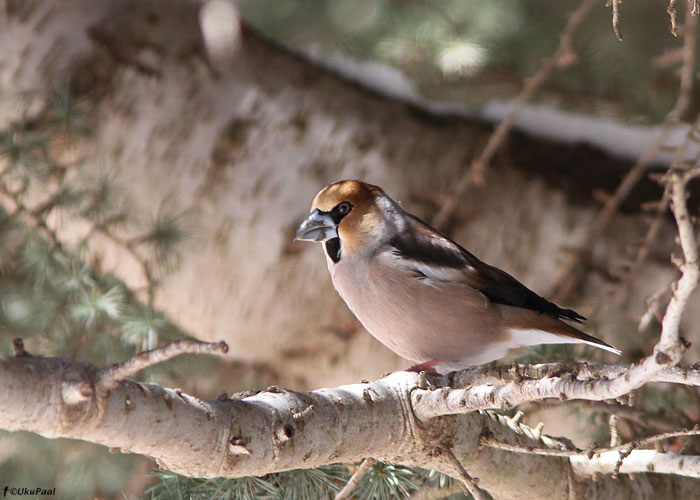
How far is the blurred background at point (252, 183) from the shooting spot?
236cm

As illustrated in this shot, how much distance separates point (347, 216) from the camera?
193 centimetres

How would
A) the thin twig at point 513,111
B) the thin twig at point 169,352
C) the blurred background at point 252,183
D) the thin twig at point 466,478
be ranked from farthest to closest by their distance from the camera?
the blurred background at point 252,183 < the thin twig at point 513,111 < the thin twig at point 466,478 < the thin twig at point 169,352

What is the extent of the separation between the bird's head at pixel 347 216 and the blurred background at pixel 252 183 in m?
0.48

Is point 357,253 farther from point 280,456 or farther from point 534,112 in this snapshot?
point 534,112

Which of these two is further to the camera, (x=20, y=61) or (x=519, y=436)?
(x=20, y=61)

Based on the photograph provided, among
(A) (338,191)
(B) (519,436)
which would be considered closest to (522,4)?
(A) (338,191)

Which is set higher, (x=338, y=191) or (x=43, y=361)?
(x=338, y=191)

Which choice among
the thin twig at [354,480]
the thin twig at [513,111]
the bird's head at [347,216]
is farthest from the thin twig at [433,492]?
the thin twig at [513,111]

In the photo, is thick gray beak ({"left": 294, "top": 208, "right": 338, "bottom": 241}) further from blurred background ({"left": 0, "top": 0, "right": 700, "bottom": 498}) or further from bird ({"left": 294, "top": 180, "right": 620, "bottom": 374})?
blurred background ({"left": 0, "top": 0, "right": 700, "bottom": 498})

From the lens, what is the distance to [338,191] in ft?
6.21

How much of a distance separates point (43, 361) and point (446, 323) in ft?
3.40

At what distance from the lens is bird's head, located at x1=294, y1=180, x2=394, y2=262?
6.23 feet

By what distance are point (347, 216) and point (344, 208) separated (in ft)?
0.07

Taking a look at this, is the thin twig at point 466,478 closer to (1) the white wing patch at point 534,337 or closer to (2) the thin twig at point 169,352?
(1) the white wing patch at point 534,337
